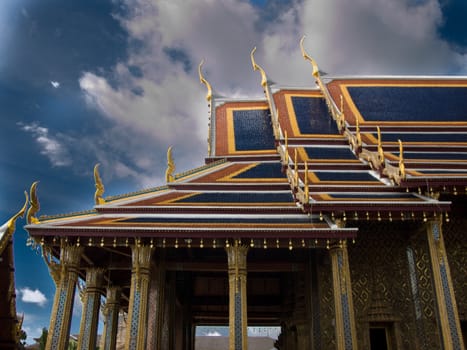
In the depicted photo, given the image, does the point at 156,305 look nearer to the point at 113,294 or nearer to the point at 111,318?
the point at 111,318

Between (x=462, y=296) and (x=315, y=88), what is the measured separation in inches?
484

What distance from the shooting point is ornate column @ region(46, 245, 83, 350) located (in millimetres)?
10180

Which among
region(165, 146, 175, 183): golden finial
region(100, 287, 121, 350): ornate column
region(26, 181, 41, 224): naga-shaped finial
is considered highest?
region(165, 146, 175, 183): golden finial

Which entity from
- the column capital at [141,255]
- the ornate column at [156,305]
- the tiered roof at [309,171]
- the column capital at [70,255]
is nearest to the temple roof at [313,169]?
the tiered roof at [309,171]

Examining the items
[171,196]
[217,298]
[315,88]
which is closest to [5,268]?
[171,196]

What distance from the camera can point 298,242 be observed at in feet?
35.4

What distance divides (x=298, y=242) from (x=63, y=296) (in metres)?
5.74

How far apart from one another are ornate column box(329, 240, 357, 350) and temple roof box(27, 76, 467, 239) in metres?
0.61

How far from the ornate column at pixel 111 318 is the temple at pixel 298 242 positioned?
47 mm

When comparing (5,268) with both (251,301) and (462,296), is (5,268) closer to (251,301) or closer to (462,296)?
(462,296)

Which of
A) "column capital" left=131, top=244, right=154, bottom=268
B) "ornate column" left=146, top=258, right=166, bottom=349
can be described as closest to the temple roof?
"column capital" left=131, top=244, right=154, bottom=268

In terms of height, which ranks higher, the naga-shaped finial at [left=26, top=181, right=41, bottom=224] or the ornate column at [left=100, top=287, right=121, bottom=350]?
the naga-shaped finial at [left=26, top=181, right=41, bottom=224]

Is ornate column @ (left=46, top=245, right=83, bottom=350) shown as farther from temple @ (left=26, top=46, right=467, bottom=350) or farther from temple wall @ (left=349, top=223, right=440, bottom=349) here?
temple wall @ (left=349, top=223, right=440, bottom=349)

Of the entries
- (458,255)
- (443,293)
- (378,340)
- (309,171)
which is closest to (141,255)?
(309,171)
